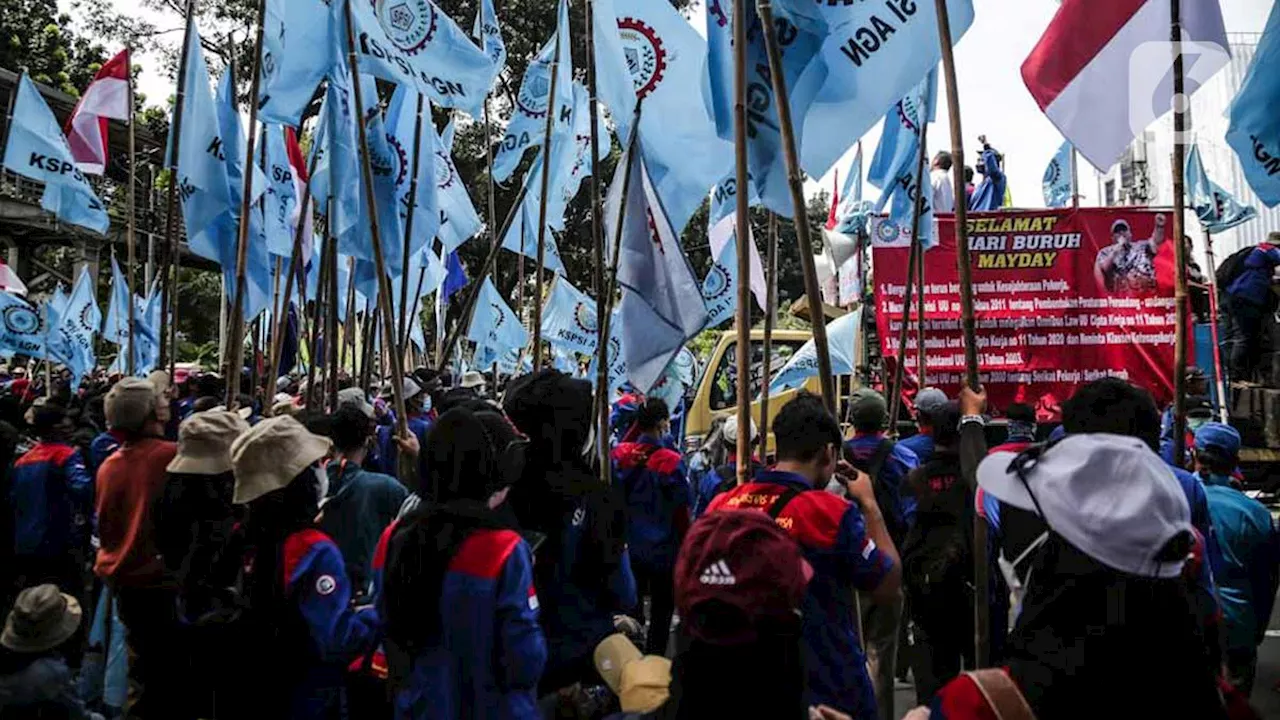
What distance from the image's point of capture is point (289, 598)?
11.0 ft

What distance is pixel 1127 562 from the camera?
2066 millimetres

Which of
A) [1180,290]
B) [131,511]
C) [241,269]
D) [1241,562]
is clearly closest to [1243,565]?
[1241,562]

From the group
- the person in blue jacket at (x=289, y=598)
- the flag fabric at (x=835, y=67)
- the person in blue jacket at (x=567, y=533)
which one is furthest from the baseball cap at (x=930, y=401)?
the person in blue jacket at (x=289, y=598)

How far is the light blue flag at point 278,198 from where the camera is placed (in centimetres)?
1005

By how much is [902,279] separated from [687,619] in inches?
290

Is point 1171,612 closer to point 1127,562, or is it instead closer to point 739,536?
point 1127,562

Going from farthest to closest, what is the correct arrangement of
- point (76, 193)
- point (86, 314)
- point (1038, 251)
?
point (86, 314) < point (76, 193) < point (1038, 251)

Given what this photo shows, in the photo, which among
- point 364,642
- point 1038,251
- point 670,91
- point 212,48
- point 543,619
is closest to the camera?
point 364,642

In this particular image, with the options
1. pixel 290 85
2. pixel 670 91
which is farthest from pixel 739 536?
pixel 290 85

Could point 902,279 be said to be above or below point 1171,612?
above

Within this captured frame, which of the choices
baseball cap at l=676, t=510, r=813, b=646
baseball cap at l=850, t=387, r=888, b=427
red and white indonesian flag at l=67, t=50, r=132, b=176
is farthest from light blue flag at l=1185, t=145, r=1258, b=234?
baseball cap at l=676, t=510, r=813, b=646

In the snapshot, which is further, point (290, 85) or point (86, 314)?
point (86, 314)

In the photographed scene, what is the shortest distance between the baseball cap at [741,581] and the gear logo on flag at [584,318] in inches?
367

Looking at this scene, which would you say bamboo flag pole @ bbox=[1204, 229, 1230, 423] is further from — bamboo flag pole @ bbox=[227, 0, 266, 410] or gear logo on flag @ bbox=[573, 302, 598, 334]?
bamboo flag pole @ bbox=[227, 0, 266, 410]
